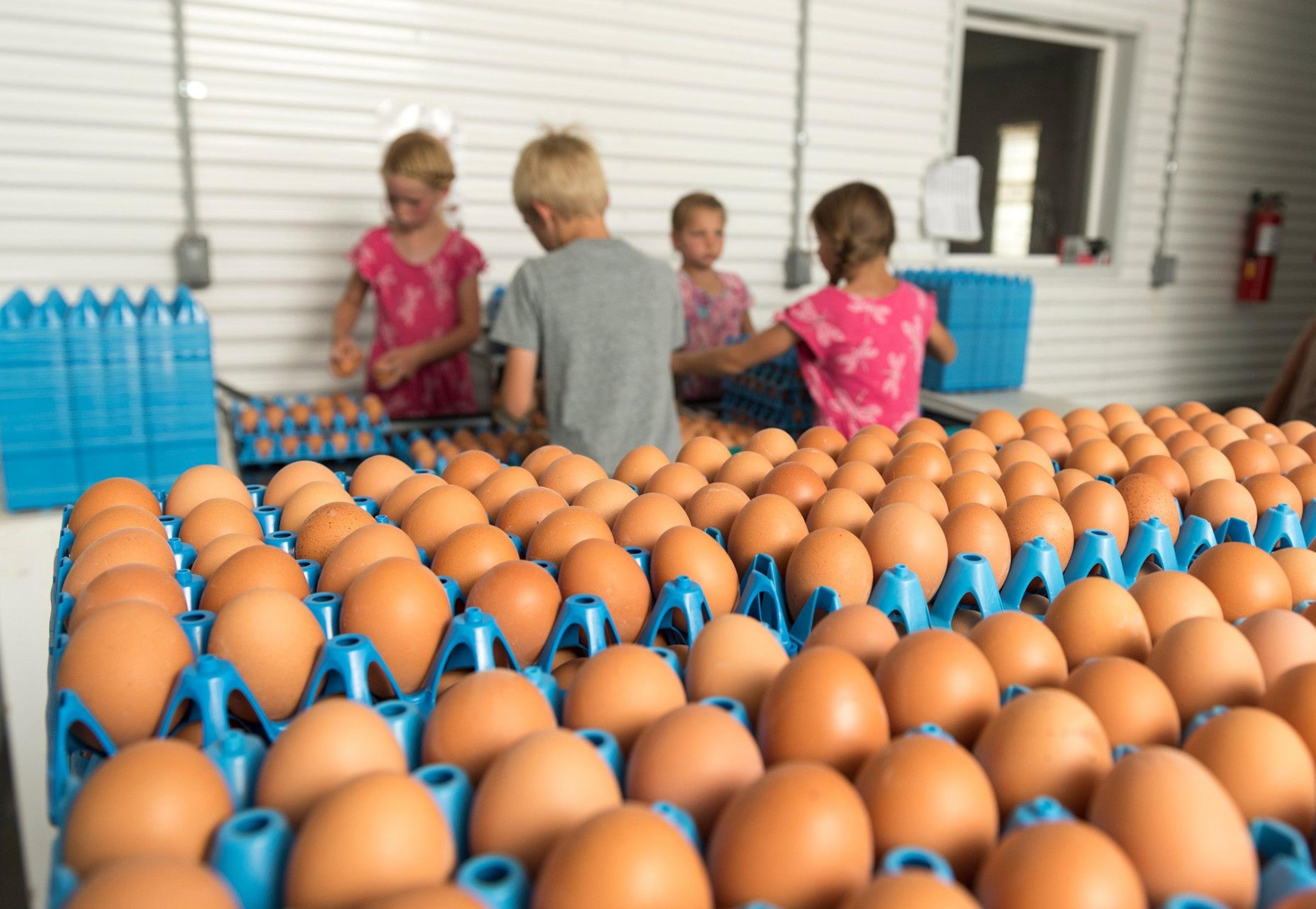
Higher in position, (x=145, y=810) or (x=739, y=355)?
(x=739, y=355)

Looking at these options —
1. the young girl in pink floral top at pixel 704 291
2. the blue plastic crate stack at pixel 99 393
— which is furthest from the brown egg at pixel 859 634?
the young girl in pink floral top at pixel 704 291

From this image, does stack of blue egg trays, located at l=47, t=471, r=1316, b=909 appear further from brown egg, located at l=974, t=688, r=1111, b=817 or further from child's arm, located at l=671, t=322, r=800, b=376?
child's arm, located at l=671, t=322, r=800, b=376

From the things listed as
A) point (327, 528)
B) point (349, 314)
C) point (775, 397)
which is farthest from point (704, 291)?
point (327, 528)

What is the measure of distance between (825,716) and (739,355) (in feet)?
7.13

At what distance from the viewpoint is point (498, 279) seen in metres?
4.56

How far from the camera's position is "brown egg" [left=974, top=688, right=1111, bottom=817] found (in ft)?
2.57

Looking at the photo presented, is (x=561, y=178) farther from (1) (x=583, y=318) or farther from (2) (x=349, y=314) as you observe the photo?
(2) (x=349, y=314)

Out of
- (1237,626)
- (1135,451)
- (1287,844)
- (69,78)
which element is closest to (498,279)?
(69,78)

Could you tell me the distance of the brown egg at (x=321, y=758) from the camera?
761 millimetres

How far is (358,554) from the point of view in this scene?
1.21 metres

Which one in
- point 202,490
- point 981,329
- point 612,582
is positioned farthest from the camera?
point 981,329

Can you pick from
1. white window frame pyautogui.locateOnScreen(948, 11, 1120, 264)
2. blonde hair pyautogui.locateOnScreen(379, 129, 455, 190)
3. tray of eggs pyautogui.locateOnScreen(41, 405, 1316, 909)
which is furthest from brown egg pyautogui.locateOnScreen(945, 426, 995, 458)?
white window frame pyautogui.locateOnScreen(948, 11, 1120, 264)

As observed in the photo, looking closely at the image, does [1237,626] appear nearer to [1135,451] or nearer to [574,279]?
[1135,451]

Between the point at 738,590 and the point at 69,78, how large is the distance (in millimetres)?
3672
